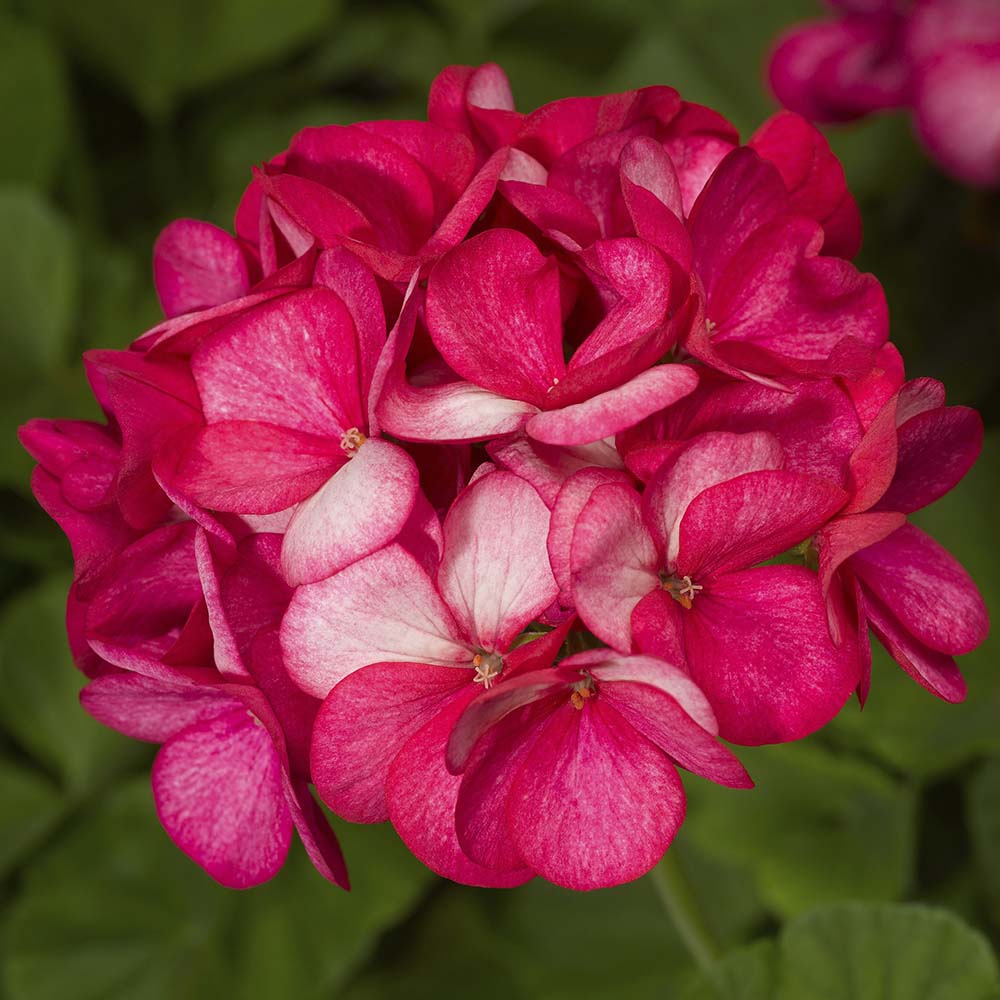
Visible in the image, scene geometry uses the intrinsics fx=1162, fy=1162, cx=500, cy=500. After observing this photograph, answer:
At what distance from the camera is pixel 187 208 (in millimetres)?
1405

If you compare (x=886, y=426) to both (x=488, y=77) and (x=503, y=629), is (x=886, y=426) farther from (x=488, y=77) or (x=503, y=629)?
(x=488, y=77)

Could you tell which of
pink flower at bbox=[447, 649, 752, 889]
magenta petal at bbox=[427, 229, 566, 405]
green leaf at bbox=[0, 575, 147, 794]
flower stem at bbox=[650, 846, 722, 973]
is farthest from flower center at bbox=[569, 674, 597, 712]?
green leaf at bbox=[0, 575, 147, 794]

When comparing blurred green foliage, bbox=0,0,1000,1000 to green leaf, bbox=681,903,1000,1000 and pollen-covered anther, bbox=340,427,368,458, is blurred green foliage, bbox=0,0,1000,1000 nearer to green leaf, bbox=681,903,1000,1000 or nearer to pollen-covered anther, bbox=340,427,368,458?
green leaf, bbox=681,903,1000,1000

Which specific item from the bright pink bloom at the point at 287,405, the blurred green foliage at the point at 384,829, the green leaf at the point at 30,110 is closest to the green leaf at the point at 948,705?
the blurred green foliage at the point at 384,829

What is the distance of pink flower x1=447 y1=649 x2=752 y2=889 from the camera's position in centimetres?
44

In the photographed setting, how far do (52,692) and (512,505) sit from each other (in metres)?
0.84

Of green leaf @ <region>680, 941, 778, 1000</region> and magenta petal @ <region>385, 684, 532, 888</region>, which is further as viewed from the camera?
green leaf @ <region>680, 941, 778, 1000</region>

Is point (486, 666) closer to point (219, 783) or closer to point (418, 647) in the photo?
point (418, 647)

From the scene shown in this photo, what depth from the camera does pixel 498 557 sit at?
452 millimetres

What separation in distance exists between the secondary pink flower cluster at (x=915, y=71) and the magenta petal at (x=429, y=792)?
656mm

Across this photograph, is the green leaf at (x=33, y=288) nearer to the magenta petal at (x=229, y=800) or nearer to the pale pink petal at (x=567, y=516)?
the magenta petal at (x=229, y=800)

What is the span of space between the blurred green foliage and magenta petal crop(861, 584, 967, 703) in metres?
0.27

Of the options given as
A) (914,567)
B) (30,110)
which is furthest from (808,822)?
(30,110)

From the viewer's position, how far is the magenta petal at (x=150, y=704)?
52 centimetres
